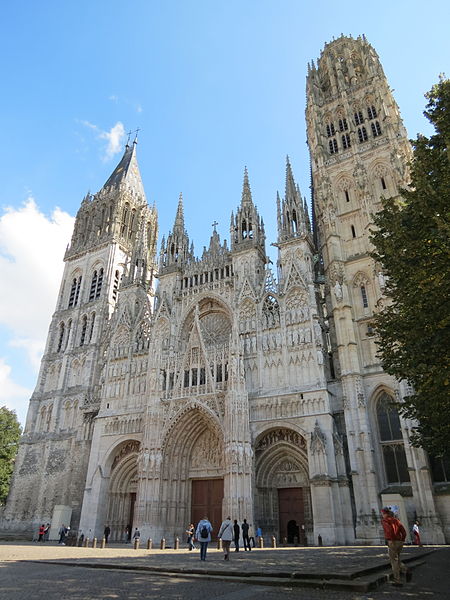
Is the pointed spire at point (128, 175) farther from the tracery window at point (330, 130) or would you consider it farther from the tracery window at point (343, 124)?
the tracery window at point (343, 124)

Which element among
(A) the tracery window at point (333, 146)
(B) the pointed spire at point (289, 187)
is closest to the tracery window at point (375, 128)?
(A) the tracery window at point (333, 146)

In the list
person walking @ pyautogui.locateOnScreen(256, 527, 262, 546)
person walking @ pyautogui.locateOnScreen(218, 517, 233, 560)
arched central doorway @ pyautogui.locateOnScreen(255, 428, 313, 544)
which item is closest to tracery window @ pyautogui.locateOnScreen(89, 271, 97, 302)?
arched central doorway @ pyautogui.locateOnScreen(255, 428, 313, 544)

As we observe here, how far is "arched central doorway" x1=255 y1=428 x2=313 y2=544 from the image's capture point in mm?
25000

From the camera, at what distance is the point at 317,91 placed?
41562mm

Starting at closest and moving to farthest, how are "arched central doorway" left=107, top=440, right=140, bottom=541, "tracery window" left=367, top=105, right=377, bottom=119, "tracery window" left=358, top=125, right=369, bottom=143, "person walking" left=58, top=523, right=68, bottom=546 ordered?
"person walking" left=58, top=523, right=68, bottom=546 → "arched central doorway" left=107, top=440, right=140, bottom=541 → "tracery window" left=358, top=125, right=369, bottom=143 → "tracery window" left=367, top=105, right=377, bottom=119

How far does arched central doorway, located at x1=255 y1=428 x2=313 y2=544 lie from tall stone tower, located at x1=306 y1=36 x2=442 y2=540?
3.18 metres

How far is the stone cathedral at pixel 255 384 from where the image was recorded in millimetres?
23750

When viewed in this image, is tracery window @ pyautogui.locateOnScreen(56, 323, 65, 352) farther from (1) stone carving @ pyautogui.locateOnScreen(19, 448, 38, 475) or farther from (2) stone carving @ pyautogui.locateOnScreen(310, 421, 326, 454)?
(2) stone carving @ pyautogui.locateOnScreen(310, 421, 326, 454)

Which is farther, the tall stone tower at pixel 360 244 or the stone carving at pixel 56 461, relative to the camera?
the stone carving at pixel 56 461

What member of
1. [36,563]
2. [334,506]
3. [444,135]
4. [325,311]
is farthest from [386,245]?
[325,311]

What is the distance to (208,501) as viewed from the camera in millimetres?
27562

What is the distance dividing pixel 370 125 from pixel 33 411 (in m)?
39.1

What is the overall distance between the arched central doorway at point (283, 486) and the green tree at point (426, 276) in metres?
12.6

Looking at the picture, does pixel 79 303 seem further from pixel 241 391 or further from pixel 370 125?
pixel 370 125
